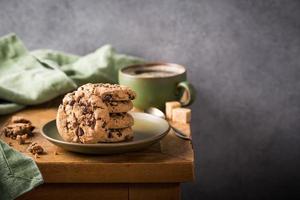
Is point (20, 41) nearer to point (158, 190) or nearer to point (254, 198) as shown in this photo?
point (158, 190)

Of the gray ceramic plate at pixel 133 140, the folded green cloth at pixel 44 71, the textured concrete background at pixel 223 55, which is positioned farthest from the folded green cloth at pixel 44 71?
the gray ceramic plate at pixel 133 140

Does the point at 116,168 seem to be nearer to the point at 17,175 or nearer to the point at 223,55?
the point at 17,175

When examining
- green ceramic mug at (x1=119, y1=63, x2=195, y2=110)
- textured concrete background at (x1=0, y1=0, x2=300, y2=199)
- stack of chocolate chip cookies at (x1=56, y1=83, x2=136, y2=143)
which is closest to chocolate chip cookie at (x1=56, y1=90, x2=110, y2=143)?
stack of chocolate chip cookies at (x1=56, y1=83, x2=136, y2=143)

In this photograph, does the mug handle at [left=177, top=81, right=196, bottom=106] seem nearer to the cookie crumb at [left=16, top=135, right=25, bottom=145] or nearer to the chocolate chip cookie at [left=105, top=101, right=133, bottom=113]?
the chocolate chip cookie at [left=105, top=101, right=133, bottom=113]

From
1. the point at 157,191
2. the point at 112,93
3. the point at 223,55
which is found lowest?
the point at 157,191

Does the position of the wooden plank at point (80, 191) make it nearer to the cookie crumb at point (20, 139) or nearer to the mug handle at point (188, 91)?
the cookie crumb at point (20, 139)

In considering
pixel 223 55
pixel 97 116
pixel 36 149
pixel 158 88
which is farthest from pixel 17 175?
pixel 223 55
